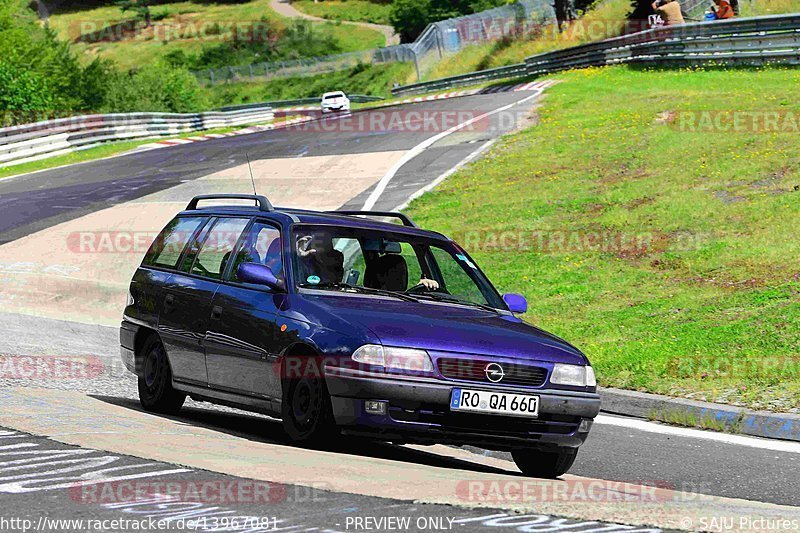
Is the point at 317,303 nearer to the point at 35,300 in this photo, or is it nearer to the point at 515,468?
the point at 515,468

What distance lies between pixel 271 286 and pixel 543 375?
1.86 meters

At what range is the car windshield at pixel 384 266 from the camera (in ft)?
27.3

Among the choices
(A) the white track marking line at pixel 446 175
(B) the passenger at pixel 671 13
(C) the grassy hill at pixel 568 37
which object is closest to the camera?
(A) the white track marking line at pixel 446 175

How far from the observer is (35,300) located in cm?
1683

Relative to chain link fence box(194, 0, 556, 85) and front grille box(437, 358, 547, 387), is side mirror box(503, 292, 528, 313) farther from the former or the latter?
chain link fence box(194, 0, 556, 85)

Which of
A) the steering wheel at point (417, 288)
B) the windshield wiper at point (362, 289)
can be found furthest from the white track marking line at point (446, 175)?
the windshield wiper at point (362, 289)

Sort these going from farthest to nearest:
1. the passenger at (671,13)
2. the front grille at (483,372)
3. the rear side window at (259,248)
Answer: the passenger at (671,13) → the rear side window at (259,248) → the front grille at (483,372)

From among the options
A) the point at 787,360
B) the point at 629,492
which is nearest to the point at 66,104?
the point at 787,360

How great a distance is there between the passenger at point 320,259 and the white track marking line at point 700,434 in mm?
3204

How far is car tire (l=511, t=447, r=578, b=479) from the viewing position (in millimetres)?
7848

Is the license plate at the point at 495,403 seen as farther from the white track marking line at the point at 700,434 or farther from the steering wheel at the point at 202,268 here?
the white track marking line at the point at 700,434

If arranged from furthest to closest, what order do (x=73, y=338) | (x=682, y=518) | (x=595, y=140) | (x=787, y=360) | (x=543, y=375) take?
1. (x=595, y=140)
2. (x=73, y=338)
3. (x=787, y=360)
4. (x=543, y=375)
5. (x=682, y=518)

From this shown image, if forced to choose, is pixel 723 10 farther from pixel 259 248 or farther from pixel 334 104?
pixel 259 248

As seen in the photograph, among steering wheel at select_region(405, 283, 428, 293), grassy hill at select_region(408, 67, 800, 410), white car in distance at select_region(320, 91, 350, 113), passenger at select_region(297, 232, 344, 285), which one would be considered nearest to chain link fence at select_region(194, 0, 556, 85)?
white car in distance at select_region(320, 91, 350, 113)
